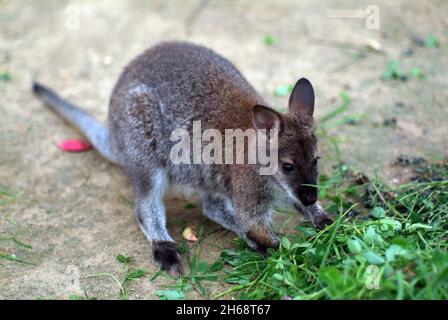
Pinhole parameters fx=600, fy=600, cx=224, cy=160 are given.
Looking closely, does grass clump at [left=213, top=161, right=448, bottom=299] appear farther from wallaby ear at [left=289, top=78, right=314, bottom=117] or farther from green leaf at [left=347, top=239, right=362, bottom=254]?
wallaby ear at [left=289, top=78, right=314, bottom=117]

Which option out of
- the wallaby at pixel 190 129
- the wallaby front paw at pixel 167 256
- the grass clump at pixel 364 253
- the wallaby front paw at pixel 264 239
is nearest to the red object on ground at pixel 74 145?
the wallaby at pixel 190 129

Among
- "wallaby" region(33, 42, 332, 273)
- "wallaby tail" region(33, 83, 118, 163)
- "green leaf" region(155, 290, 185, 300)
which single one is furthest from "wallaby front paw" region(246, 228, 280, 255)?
"wallaby tail" region(33, 83, 118, 163)

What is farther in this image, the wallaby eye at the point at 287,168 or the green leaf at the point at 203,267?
the green leaf at the point at 203,267

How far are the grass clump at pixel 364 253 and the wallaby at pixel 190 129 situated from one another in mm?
341

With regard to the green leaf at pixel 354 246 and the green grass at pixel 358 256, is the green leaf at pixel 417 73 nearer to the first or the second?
the green grass at pixel 358 256

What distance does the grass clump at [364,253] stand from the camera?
349 centimetres

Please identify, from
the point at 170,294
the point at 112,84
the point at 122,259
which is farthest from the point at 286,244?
the point at 112,84

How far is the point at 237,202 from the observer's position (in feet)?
15.3

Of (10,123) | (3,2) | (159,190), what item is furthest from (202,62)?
(3,2)

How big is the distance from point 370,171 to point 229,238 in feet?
4.86

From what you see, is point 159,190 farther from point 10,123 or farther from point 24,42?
point 24,42
